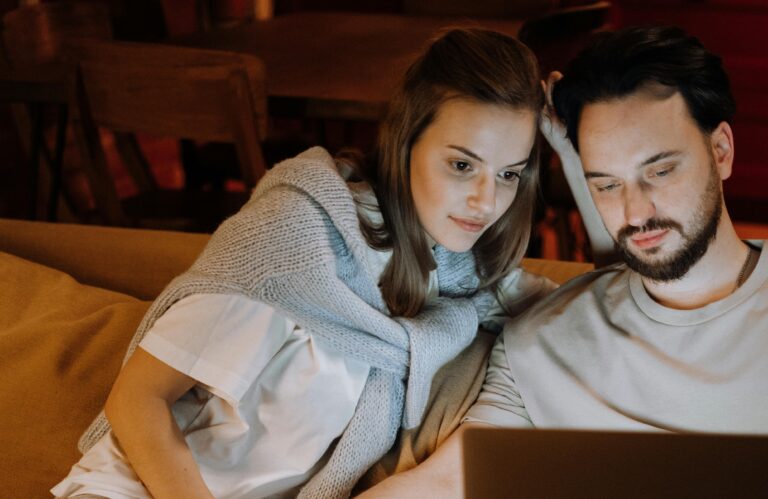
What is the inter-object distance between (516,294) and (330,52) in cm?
147

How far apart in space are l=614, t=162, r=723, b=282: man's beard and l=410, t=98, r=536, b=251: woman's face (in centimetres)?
19

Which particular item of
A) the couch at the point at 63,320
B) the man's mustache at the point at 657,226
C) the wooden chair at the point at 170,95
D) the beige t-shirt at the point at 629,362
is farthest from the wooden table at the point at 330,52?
the man's mustache at the point at 657,226

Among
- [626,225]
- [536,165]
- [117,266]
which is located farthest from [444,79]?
[117,266]

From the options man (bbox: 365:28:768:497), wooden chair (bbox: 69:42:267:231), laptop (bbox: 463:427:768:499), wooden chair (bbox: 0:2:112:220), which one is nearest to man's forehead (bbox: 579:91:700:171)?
man (bbox: 365:28:768:497)

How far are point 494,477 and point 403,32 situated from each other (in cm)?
247

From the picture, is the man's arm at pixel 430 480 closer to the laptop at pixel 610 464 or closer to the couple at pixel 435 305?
the couple at pixel 435 305

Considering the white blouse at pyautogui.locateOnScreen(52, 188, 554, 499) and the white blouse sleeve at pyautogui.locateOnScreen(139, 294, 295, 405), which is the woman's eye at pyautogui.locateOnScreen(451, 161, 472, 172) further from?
the white blouse sleeve at pyautogui.locateOnScreen(139, 294, 295, 405)

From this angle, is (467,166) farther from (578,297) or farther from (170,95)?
(170,95)

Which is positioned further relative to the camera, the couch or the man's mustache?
the couch

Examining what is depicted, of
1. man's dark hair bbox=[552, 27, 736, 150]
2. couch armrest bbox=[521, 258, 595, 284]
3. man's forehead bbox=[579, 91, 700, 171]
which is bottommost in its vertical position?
couch armrest bbox=[521, 258, 595, 284]

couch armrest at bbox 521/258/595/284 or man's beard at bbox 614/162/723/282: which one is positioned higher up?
man's beard at bbox 614/162/723/282

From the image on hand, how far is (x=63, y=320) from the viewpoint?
5.05 feet

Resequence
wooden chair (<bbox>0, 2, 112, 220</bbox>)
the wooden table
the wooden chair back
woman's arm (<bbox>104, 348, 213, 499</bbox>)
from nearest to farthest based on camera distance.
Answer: woman's arm (<bbox>104, 348, 213, 499</bbox>) < the wooden table < wooden chair (<bbox>0, 2, 112, 220</bbox>) < the wooden chair back

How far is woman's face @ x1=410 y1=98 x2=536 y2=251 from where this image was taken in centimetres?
125
